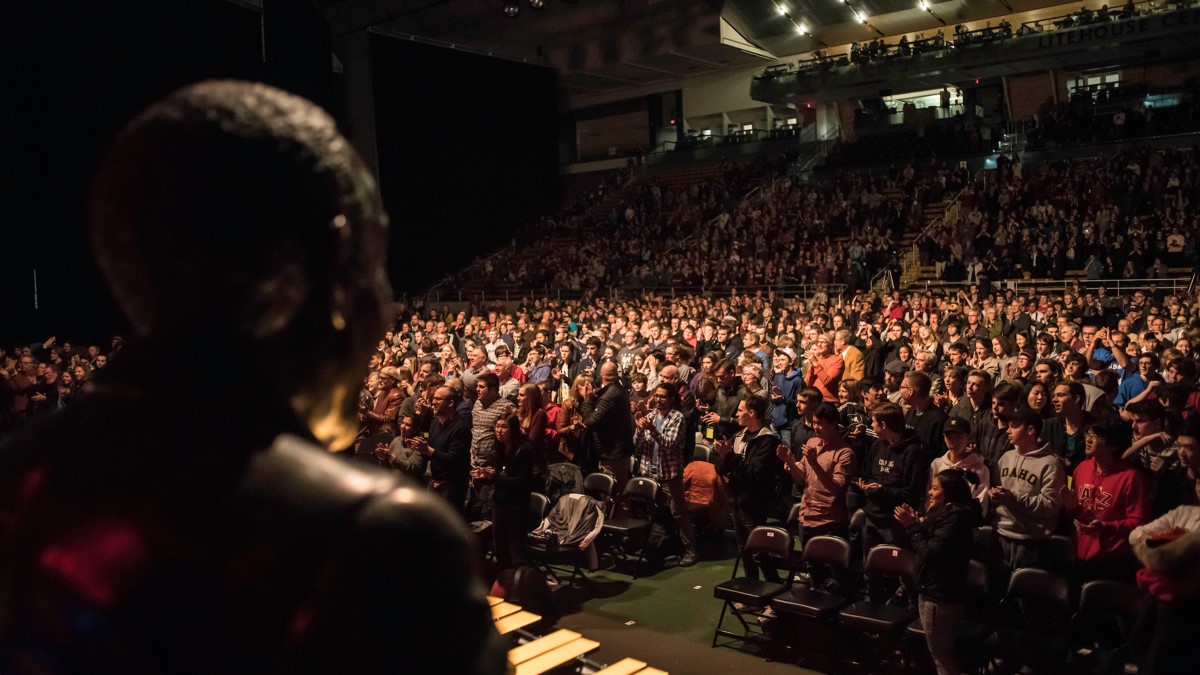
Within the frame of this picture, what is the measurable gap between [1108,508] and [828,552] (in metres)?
1.58

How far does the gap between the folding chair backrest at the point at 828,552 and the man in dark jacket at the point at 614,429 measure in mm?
2162

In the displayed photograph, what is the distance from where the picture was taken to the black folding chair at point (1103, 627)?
453 centimetres

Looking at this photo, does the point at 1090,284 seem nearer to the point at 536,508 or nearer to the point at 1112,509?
the point at 1112,509

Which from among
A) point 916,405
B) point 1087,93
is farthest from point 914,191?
point 916,405

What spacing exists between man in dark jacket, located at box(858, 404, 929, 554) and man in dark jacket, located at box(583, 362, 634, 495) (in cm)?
224

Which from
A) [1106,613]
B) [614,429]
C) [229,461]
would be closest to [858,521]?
[1106,613]

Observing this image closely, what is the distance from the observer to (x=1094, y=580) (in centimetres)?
491

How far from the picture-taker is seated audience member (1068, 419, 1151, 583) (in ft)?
16.6

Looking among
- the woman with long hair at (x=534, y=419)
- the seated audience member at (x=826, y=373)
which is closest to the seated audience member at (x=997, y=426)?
the seated audience member at (x=826, y=373)

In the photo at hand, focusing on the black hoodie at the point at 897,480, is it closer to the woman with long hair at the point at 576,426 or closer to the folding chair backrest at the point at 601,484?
the folding chair backrest at the point at 601,484

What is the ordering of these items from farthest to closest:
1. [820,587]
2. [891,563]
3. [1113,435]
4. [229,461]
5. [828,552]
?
[820,587] < [828,552] < [891,563] < [1113,435] < [229,461]

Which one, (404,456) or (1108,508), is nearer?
(1108,508)

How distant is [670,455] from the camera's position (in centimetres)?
720

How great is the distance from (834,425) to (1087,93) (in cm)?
2195
